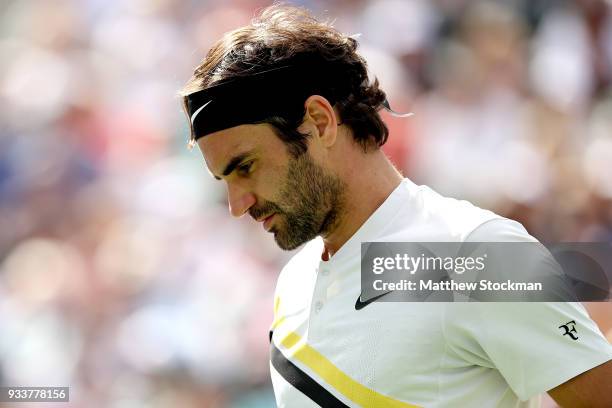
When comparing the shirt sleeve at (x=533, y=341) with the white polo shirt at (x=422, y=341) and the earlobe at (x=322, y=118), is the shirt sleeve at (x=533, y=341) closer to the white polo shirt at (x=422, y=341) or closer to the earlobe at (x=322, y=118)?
the white polo shirt at (x=422, y=341)

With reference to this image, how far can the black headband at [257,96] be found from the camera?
2.07m

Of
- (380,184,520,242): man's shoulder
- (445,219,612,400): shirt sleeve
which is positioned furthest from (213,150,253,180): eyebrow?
(445,219,612,400): shirt sleeve

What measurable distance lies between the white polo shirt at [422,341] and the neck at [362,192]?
3 cm

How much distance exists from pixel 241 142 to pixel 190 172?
2847 mm

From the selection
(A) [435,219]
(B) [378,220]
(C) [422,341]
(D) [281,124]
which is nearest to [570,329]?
(C) [422,341]

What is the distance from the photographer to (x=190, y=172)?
4.88 m

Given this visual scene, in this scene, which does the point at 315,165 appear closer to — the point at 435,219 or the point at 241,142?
the point at 241,142

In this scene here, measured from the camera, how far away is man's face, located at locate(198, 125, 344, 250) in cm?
204

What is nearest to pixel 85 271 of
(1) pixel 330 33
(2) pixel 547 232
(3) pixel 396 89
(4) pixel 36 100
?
(4) pixel 36 100

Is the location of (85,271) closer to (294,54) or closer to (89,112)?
(89,112)

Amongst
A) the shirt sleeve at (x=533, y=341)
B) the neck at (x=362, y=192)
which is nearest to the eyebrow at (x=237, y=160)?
the neck at (x=362, y=192)

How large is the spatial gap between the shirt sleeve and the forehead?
586mm

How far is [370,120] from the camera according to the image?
7.03 ft

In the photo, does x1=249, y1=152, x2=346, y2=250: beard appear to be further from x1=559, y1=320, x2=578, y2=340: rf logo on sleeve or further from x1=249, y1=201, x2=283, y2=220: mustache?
x1=559, y1=320, x2=578, y2=340: rf logo on sleeve
